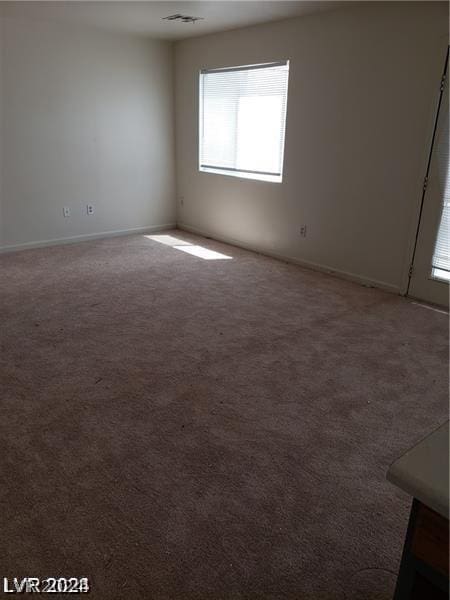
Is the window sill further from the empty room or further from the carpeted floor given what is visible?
the carpeted floor

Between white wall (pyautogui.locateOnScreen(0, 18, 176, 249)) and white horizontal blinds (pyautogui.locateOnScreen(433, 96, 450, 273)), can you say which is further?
white wall (pyautogui.locateOnScreen(0, 18, 176, 249))

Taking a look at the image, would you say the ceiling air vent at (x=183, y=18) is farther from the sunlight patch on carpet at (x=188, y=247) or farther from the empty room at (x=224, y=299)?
the sunlight patch on carpet at (x=188, y=247)

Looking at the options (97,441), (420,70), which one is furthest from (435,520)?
(420,70)

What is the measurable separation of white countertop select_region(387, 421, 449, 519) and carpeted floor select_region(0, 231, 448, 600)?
0.97 m

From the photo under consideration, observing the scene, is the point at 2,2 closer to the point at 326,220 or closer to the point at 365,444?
the point at 326,220

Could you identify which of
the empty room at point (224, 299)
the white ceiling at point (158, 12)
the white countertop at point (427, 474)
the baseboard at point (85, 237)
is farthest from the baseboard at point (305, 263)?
the white countertop at point (427, 474)

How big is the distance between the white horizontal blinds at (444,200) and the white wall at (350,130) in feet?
0.44

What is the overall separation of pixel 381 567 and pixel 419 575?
867mm

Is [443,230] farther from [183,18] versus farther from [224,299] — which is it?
[183,18]

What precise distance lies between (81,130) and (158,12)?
1739mm

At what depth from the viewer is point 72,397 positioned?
2553 millimetres

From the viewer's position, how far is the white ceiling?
3969mm

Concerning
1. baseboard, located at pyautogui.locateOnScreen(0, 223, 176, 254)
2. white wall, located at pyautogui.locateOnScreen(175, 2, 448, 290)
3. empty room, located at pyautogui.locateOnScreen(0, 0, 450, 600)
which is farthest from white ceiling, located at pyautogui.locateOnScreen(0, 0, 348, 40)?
baseboard, located at pyautogui.locateOnScreen(0, 223, 176, 254)

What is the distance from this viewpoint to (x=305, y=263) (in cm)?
506
